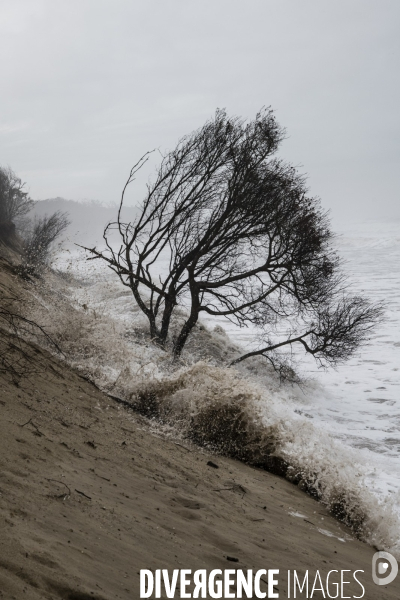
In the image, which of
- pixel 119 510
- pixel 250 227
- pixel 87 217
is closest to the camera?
pixel 119 510

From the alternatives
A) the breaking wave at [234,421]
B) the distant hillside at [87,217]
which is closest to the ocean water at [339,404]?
the breaking wave at [234,421]

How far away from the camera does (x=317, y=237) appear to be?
53.0 feet

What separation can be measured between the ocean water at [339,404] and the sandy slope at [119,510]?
2.05 ft

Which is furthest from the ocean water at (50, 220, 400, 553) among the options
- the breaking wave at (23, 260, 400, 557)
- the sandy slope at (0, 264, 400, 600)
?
the sandy slope at (0, 264, 400, 600)

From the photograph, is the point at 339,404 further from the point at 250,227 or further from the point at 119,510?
the point at 119,510

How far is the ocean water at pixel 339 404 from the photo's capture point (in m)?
6.90

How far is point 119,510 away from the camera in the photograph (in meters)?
4.06

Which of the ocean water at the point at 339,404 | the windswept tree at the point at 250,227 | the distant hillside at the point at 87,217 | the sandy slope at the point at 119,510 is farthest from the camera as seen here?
the distant hillside at the point at 87,217

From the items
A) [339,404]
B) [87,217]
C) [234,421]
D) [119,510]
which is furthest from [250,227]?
[87,217]

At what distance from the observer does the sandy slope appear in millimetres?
3000

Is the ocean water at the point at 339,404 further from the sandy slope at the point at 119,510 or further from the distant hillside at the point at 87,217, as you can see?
the distant hillside at the point at 87,217

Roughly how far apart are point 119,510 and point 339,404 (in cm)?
1114

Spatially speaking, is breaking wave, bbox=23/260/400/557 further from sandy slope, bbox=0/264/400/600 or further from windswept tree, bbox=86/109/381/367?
windswept tree, bbox=86/109/381/367

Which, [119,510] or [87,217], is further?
[87,217]
